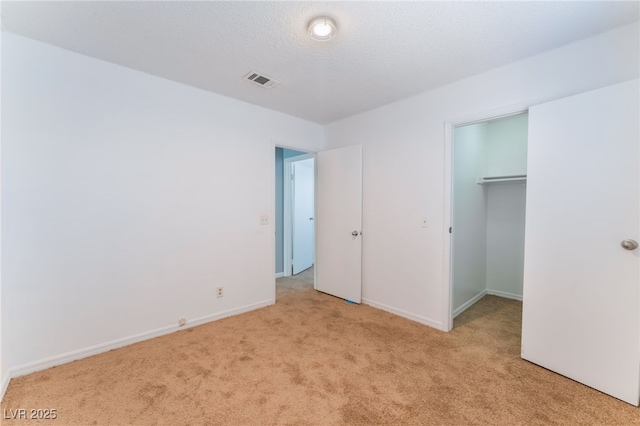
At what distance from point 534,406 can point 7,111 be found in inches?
157

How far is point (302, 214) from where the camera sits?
4816 mm

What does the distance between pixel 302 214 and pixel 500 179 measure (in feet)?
9.99

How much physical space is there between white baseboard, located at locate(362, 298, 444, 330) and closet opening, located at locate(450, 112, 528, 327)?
1.68 feet

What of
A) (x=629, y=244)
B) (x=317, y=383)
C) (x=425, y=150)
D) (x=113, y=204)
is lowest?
(x=317, y=383)

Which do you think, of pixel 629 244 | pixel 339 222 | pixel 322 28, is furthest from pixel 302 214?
pixel 629 244

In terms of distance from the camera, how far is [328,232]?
147 inches

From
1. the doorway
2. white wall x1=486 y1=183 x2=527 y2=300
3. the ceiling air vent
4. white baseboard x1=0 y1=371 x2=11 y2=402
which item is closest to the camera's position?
white baseboard x1=0 y1=371 x2=11 y2=402

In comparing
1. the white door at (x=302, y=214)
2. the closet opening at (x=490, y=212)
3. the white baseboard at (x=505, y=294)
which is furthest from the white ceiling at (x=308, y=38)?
the white baseboard at (x=505, y=294)

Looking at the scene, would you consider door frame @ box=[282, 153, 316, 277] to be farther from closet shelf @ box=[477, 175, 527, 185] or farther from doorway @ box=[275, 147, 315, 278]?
closet shelf @ box=[477, 175, 527, 185]

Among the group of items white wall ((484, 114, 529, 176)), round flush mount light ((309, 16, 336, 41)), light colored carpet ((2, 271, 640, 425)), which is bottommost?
light colored carpet ((2, 271, 640, 425))

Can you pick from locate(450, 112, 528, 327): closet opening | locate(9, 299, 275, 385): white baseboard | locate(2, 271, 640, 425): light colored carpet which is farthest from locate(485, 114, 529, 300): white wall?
locate(9, 299, 275, 385): white baseboard

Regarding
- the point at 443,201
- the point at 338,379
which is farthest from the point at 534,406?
the point at 443,201

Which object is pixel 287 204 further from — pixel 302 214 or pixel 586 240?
pixel 586 240

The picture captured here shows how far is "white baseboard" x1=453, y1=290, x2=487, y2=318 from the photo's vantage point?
9.90 feet
